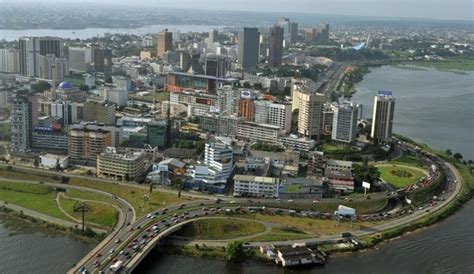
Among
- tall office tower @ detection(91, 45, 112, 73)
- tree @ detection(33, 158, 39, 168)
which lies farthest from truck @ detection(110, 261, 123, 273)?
tall office tower @ detection(91, 45, 112, 73)

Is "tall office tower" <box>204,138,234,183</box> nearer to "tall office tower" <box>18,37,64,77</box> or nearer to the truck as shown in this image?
the truck

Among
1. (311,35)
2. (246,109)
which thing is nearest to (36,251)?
(246,109)

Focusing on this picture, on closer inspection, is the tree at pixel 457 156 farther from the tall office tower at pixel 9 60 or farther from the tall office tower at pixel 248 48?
the tall office tower at pixel 9 60

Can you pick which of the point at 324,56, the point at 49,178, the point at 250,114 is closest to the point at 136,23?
the point at 324,56

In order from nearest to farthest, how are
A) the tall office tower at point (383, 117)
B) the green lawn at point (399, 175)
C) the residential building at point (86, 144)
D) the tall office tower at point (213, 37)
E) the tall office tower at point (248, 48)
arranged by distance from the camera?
1. the green lawn at point (399, 175)
2. the residential building at point (86, 144)
3. the tall office tower at point (383, 117)
4. the tall office tower at point (248, 48)
5. the tall office tower at point (213, 37)

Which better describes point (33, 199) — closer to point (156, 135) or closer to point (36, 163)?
point (36, 163)

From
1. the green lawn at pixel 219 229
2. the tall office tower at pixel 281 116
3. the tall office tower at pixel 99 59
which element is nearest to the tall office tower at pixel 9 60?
the tall office tower at pixel 99 59
